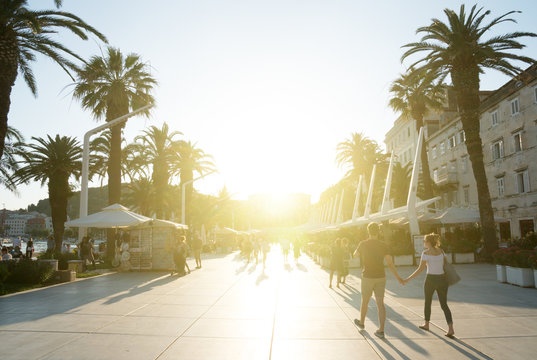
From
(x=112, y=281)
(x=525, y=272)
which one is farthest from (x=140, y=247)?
(x=525, y=272)

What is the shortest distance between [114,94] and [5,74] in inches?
375

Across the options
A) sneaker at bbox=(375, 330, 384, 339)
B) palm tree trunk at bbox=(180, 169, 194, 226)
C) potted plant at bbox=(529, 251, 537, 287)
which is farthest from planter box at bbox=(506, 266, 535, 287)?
palm tree trunk at bbox=(180, 169, 194, 226)

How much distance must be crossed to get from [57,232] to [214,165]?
17.5 meters

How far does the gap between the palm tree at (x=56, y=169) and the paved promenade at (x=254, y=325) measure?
768 inches

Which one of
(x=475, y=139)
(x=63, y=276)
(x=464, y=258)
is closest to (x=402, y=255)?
(x=464, y=258)

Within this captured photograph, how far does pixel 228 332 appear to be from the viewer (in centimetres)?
729

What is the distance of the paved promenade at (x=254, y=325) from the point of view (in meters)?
6.03

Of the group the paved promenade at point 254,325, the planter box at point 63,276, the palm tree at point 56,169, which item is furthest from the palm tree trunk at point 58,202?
the paved promenade at point 254,325

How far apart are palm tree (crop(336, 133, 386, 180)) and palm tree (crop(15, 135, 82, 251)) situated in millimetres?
29058

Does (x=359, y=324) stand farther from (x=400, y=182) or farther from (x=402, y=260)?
(x=400, y=182)

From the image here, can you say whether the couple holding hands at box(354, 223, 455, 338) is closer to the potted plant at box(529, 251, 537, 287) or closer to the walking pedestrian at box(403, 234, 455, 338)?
the walking pedestrian at box(403, 234, 455, 338)

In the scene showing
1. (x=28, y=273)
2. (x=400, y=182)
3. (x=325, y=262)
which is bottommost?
(x=325, y=262)

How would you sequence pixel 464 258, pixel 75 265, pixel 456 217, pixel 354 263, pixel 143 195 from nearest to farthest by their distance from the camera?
pixel 75 265
pixel 354 263
pixel 464 258
pixel 456 217
pixel 143 195

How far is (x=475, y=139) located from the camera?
22.3m
